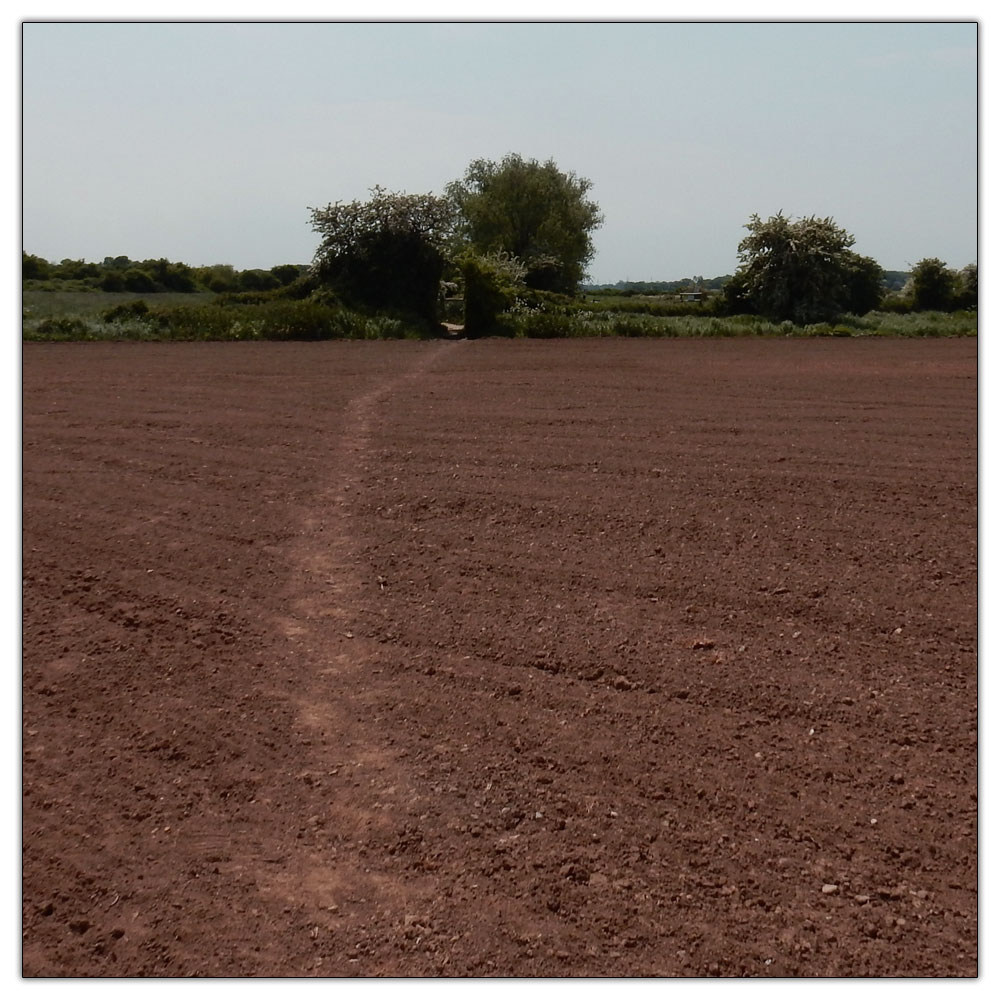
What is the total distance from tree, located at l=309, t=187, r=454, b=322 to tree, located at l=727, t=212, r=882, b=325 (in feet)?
33.2

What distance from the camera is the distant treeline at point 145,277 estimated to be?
2615cm

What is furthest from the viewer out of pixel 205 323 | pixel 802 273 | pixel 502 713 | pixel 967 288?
pixel 967 288

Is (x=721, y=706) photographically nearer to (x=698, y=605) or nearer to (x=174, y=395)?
(x=698, y=605)

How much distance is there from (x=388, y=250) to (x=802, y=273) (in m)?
12.7

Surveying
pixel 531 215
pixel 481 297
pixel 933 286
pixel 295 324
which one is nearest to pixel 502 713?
pixel 295 324

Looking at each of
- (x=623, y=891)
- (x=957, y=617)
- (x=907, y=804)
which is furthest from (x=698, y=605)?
(x=623, y=891)

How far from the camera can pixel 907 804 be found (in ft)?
11.6

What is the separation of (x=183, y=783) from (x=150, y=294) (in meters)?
27.0

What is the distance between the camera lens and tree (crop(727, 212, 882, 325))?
29.0 meters

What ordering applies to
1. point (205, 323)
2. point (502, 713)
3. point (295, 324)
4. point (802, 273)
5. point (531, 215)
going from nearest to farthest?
point (502, 713), point (205, 323), point (295, 324), point (802, 273), point (531, 215)

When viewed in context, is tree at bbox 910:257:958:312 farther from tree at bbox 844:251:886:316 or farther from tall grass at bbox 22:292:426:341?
tall grass at bbox 22:292:426:341

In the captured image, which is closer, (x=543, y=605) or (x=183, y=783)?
(x=183, y=783)

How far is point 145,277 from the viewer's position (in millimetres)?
28391

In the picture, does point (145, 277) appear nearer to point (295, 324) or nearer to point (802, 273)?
point (295, 324)
